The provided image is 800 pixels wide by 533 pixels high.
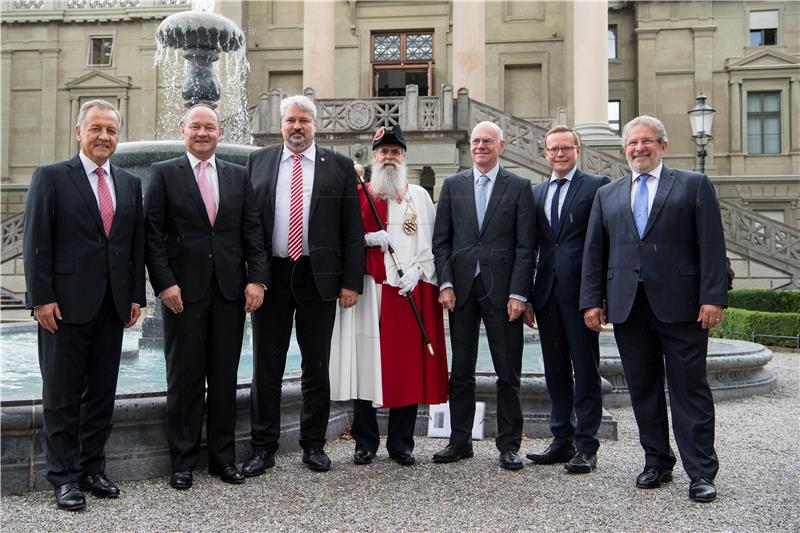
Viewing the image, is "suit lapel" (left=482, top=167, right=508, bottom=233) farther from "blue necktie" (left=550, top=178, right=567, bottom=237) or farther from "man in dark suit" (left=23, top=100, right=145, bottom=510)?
"man in dark suit" (left=23, top=100, right=145, bottom=510)

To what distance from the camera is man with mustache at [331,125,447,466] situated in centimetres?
544

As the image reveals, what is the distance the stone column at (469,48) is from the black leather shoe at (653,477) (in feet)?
65.8

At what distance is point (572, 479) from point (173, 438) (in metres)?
2.73

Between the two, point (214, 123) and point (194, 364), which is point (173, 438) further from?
point (214, 123)

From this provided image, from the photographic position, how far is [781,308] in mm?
18359

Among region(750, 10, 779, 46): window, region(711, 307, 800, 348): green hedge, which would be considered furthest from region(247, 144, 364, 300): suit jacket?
region(750, 10, 779, 46): window

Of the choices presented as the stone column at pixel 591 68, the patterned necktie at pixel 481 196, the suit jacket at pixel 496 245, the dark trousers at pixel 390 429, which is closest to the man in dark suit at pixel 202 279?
the dark trousers at pixel 390 429

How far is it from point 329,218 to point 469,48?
20.4 m

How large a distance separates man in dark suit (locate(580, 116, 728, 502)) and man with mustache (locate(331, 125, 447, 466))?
4.11 ft

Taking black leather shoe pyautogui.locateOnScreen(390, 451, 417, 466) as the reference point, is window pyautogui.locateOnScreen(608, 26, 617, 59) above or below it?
above

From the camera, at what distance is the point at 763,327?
15.1m

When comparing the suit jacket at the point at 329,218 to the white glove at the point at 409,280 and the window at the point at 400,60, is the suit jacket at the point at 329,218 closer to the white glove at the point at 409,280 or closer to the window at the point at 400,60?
the white glove at the point at 409,280

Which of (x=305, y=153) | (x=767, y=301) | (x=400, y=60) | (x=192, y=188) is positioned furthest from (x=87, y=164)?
(x=400, y=60)

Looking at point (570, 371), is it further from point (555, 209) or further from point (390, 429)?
point (390, 429)
